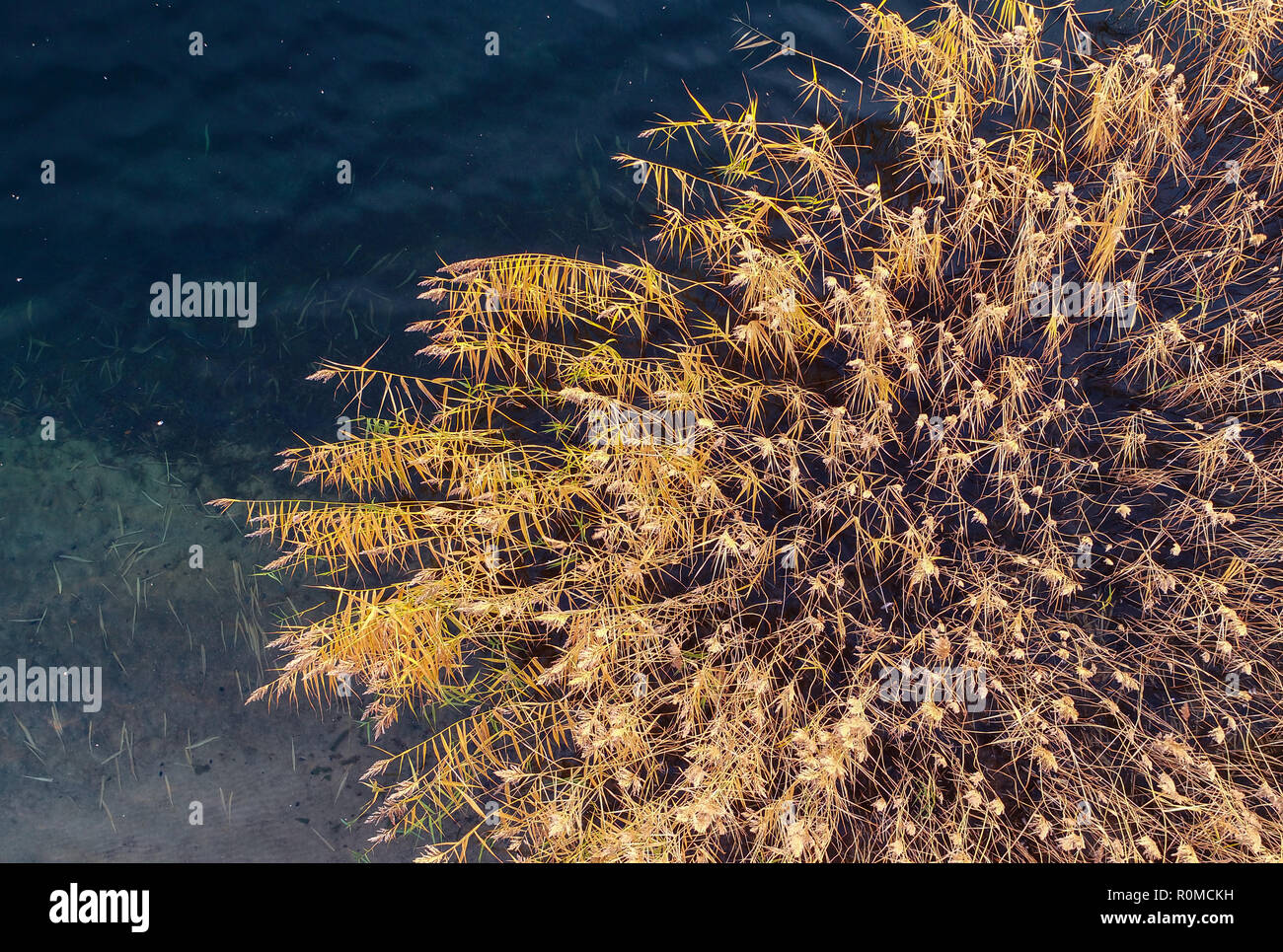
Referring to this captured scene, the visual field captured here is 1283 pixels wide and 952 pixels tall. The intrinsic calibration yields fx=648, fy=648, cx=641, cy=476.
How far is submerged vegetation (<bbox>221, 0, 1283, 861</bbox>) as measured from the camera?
1929 mm

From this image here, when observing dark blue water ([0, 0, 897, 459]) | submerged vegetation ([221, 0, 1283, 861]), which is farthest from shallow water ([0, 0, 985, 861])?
submerged vegetation ([221, 0, 1283, 861])

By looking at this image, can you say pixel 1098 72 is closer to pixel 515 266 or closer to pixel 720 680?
pixel 515 266

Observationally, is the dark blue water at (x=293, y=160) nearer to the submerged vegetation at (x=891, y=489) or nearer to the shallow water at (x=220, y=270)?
the shallow water at (x=220, y=270)

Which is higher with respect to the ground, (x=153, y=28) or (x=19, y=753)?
(x=153, y=28)

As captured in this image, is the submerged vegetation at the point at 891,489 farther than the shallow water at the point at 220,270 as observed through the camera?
No

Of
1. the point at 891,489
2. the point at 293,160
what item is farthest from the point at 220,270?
the point at 891,489

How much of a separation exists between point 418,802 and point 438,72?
253 cm

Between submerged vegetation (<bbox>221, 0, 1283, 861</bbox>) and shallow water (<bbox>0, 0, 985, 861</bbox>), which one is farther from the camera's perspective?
shallow water (<bbox>0, 0, 985, 861</bbox>)

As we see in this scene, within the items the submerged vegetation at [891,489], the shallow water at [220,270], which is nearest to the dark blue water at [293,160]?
the shallow water at [220,270]

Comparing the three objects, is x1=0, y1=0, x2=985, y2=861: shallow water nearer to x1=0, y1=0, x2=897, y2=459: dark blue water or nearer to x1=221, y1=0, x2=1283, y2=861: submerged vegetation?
x1=0, y1=0, x2=897, y2=459: dark blue water

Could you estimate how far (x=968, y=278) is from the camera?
206 centimetres

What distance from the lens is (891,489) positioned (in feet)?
6.57

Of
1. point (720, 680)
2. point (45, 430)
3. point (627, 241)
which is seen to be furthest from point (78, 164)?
point (720, 680)

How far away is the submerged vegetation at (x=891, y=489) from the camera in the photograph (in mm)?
1929
